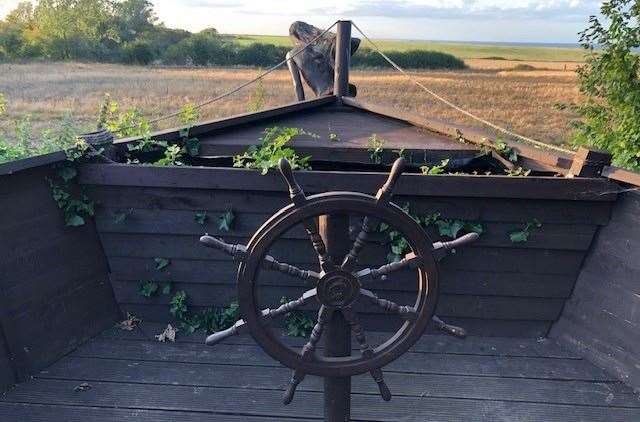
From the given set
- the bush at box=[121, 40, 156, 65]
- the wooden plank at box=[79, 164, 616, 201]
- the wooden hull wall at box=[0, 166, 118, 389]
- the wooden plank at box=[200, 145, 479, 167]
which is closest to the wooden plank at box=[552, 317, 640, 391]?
the wooden plank at box=[79, 164, 616, 201]

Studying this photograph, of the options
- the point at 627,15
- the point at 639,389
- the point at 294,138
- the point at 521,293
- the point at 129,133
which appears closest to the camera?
the point at 639,389

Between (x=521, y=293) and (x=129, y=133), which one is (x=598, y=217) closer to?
(x=521, y=293)

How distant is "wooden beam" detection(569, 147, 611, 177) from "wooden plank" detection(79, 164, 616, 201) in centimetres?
5

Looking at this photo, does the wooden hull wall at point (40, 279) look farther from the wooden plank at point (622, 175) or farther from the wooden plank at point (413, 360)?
the wooden plank at point (622, 175)

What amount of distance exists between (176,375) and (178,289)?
0.37 m

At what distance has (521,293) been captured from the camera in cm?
203

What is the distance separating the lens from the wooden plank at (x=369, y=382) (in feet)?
5.98

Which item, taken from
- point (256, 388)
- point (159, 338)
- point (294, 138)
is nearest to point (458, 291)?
point (256, 388)

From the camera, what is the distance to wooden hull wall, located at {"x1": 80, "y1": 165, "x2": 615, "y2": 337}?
1833mm

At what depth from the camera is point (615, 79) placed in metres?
3.91

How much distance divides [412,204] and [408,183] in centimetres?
10

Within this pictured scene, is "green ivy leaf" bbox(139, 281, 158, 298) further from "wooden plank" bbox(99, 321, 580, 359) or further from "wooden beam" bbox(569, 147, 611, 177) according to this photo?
"wooden beam" bbox(569, 147, 611, 177)

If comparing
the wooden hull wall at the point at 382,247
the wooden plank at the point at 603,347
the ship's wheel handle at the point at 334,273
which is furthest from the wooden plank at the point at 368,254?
the ship's wheel handle at the point at 334,273

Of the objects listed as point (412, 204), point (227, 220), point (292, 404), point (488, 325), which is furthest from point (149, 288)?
point (488, 325)
